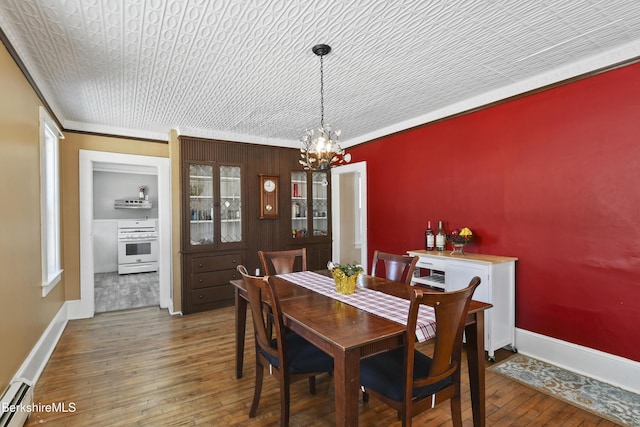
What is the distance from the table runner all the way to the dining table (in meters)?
0.01

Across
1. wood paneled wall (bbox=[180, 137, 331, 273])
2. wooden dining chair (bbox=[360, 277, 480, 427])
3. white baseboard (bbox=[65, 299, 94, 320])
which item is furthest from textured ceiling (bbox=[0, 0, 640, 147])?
white baseboard (bbox=[65, 299, 94, 320])

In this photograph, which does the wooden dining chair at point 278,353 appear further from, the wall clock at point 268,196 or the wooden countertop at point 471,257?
the wall clock at point 268,196

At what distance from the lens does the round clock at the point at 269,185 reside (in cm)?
487

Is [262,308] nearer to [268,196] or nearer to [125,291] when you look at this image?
[268,196]

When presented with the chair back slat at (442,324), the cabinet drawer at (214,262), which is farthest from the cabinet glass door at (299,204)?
the chair back slat at (442,324)

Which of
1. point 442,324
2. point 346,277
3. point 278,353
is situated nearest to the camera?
point 442,324

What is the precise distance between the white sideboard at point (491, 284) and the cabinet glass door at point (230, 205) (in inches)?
111

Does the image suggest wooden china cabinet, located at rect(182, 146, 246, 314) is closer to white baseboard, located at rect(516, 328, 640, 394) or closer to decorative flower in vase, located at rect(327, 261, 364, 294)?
decorative flower in vase, located at rect(327, 261, 364, 294)

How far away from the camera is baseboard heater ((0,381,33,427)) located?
1.79 meters

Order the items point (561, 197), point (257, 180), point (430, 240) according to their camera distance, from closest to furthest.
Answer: point (561, 197)
point (430, 240)
point (257, 180)

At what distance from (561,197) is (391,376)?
7.36 feet

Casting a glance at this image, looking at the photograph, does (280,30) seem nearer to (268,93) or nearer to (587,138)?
(268,93)

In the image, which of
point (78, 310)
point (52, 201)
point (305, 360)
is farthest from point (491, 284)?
point (78, 310)

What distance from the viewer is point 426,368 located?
176 cm
